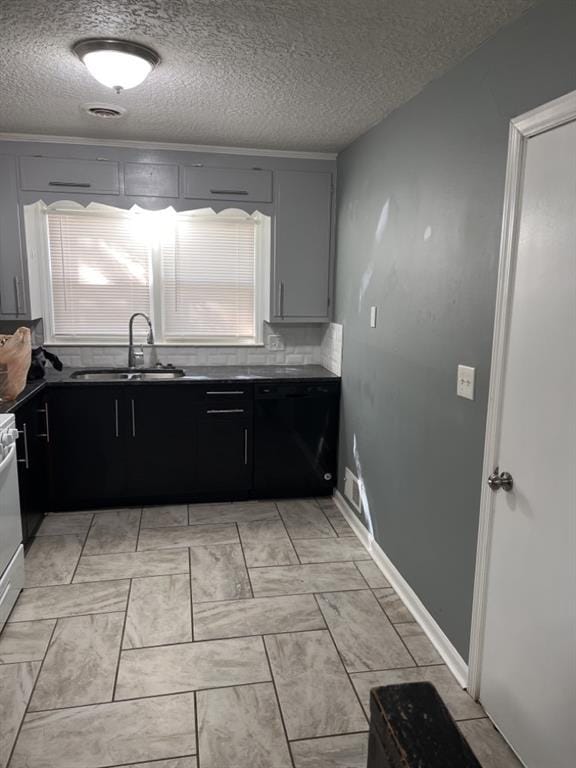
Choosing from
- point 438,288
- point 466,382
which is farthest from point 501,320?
point 438,288

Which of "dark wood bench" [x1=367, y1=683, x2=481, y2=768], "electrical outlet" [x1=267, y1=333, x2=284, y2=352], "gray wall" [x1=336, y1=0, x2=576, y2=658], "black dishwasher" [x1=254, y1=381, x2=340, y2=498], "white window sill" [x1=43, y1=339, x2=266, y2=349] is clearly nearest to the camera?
"dark wood bench" [x1=367, y1=683, x2=481, y2=768]

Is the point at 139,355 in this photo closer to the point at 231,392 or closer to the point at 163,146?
the point at 231,392

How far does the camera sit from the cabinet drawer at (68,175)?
3.76 m

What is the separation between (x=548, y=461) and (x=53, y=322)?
3.64 m

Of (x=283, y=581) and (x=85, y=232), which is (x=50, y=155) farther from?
(x=283, y=581)

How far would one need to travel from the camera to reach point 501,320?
197 cm

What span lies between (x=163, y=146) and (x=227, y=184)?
1.64 ft

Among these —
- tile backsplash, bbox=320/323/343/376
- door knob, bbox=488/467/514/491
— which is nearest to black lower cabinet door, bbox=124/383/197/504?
tile backsplash, bbox=320/323/343/376

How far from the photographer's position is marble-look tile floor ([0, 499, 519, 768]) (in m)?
1.95

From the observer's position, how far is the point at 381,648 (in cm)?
248

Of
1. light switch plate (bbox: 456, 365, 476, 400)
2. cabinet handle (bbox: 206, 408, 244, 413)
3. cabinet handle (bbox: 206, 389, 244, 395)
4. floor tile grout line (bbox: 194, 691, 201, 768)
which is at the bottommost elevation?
floor tile grout line (bbox: 194, 691, 201, 768)

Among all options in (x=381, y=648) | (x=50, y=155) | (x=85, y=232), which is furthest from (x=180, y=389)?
(x=381, y=648)

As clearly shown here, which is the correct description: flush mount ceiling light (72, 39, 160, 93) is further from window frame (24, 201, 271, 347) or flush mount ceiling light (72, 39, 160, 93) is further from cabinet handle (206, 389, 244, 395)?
cabinet handle (206, 389, 244, 395)

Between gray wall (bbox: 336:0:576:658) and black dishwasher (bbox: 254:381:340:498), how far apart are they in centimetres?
51
